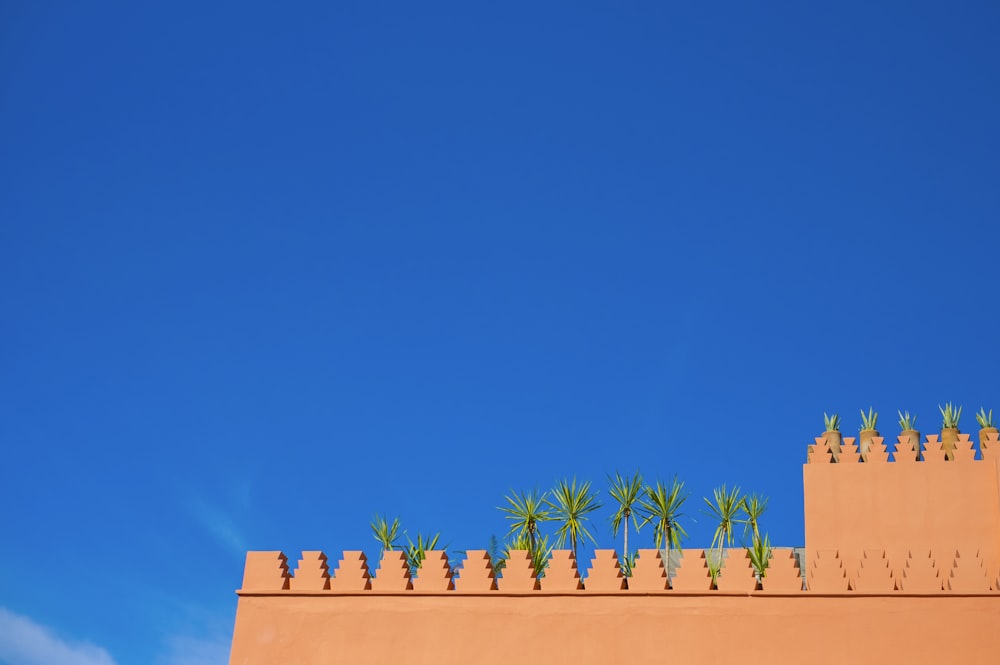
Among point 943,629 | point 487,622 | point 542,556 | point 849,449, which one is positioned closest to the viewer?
point 943,629

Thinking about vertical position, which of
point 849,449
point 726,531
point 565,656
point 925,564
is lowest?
point 565,656

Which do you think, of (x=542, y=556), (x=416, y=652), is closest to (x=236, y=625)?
(x=416, y=652)

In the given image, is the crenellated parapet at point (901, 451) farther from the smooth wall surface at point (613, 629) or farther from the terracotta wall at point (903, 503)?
the smooth wall surface at point (613, 629)

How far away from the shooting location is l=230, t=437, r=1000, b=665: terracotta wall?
49.8 feet

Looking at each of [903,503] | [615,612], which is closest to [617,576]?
[615,612]

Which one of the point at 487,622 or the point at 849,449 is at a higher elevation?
the point at 849,449

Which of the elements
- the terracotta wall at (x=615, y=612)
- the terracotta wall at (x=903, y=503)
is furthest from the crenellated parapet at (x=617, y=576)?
the terracotta wall at (x=903, y=503)

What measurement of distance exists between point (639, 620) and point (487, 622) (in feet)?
6.38

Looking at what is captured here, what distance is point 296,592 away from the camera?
16875mm

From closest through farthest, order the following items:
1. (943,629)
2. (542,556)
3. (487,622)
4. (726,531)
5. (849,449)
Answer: (943,629) < (487,622) < (849,449) < (542,556) < (726,531)

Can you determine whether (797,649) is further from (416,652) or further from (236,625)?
(236,625)

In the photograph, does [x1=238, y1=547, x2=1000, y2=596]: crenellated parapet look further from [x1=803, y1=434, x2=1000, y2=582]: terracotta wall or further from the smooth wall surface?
[x1=803, y1=434, x2=1000, y2=582]: terracotta wall

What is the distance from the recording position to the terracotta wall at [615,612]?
49.8 ft

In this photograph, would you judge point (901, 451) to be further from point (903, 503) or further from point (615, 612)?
point (615, 612)
